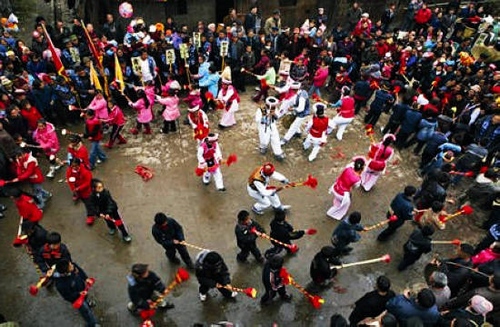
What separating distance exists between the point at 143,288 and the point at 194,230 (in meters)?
2.51

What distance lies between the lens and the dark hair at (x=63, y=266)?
546cm

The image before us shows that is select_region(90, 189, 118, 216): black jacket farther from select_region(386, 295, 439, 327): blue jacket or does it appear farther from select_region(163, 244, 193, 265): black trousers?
select_region(386, 295, 439, 327): blue jacket

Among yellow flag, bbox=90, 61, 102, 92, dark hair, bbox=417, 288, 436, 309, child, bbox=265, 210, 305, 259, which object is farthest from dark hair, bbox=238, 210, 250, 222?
yellow flag, bbox=90, 61, 102, 92

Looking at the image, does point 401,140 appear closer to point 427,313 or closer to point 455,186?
point 455,186

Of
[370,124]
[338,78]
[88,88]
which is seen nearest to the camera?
[88,88]

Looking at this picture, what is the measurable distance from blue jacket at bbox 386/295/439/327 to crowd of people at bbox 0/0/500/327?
18 millimetres

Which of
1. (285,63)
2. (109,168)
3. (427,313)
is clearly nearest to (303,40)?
(285,63)

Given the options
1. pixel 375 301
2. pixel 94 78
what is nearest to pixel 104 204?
pixel 94 78

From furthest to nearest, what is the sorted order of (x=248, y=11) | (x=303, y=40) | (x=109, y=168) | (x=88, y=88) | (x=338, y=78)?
(x=248, y=11)
(x=303, y=40)
(x=338, y=78)
(x=88, y=88)
(x=109, y=168)

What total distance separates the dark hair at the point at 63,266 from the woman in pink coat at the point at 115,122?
188 inches

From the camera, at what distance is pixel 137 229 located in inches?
322

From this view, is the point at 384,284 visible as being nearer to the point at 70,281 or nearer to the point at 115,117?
the point at 70,281

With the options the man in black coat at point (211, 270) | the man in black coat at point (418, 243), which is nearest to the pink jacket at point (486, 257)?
the man in black coat at point (418, 243)

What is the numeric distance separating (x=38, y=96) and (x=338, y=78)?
840 cm
